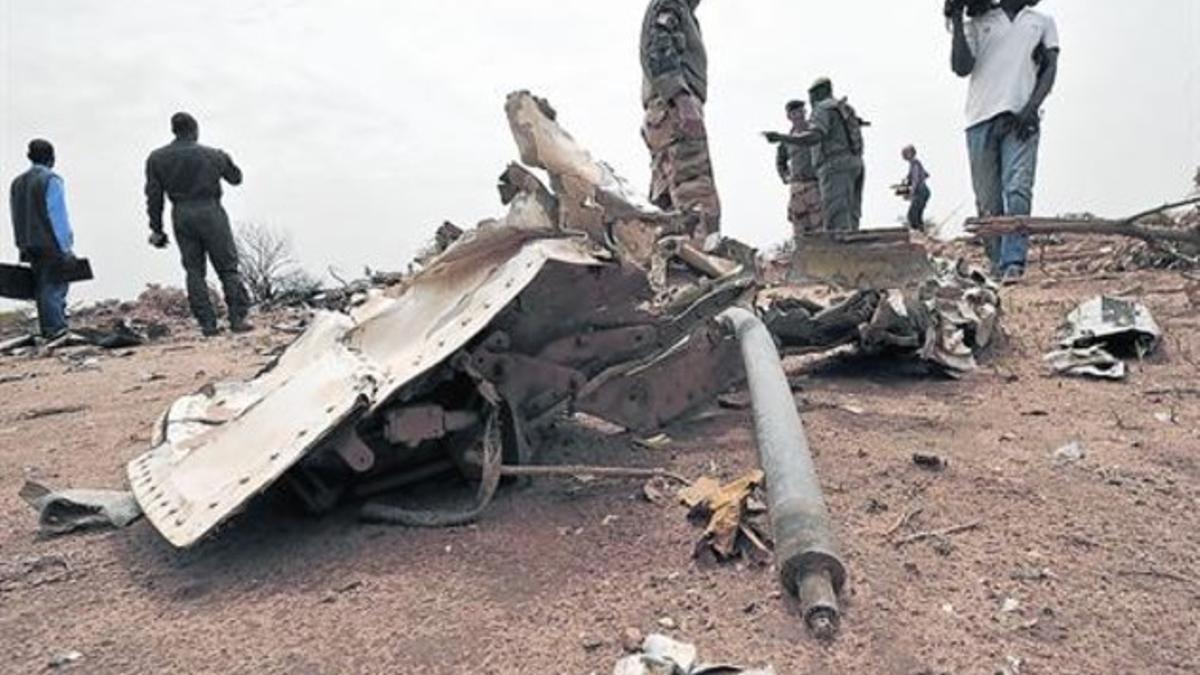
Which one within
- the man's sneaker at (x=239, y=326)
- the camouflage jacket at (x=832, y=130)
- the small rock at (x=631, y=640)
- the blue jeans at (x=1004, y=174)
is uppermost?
the camouflage jacket at (x=832, y=130)

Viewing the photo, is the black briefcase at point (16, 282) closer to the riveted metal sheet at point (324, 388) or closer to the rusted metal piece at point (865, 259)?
the riveted metal sheet at point (324, 388)

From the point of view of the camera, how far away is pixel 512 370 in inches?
91.1

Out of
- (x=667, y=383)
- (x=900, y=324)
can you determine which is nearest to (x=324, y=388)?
(x=667, y=383)

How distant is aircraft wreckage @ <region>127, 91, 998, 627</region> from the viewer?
2039mm

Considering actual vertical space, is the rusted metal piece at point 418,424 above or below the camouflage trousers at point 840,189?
below

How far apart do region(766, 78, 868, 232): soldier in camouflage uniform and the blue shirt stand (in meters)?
6.21

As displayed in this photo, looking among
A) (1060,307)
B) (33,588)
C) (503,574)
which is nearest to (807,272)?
(1060,307)

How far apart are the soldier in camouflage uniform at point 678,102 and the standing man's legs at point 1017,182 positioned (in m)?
1.79

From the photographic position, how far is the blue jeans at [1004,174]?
5.64m

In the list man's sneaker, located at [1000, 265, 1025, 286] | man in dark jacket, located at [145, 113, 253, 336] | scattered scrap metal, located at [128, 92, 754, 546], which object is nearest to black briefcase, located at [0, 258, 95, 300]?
man in dark jacket, located at [145, 113, 253, 336]

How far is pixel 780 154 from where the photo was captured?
9.09m

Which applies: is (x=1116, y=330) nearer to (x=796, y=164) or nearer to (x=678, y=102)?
(x=678, y=102)

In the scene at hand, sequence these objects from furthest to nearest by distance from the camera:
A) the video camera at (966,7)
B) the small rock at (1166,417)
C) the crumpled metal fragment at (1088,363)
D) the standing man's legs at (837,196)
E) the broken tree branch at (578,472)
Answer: the standing man's legs at (837,196) → the video camera at (966,7) → the crumpled metal fragment at (1088,363) → the small rock at (1166,417) → the broken tree branch at (578,472)

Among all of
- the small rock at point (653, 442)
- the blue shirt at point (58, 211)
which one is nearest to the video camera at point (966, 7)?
the small rock at point (653, 442)
